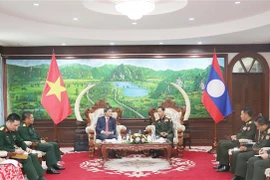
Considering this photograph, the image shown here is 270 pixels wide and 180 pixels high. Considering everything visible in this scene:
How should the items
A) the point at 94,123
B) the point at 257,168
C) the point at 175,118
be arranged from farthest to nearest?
the point at 175,118
the point at 94,123
the point at 257,168

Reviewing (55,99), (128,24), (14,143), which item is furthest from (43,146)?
(128,24)

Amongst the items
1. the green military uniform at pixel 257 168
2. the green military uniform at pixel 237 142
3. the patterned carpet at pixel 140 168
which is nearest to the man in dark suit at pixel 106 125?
the patterned carpet at pixel 140 168

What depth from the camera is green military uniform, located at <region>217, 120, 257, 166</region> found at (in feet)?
19.4

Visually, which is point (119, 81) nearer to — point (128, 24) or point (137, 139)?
point (128, 24)

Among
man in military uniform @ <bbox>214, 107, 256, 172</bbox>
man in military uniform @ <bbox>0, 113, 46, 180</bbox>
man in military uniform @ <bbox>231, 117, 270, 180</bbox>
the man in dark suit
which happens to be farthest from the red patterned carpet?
man in military uniform @ <bbox>0, 113, 46, 180</bbox>

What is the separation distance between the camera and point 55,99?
730cm

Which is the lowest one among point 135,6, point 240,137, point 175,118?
point 240,137

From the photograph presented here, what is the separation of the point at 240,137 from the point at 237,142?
11cm

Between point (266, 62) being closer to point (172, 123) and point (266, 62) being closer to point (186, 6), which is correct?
point (172, 123)

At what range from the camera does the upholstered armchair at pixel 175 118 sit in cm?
756

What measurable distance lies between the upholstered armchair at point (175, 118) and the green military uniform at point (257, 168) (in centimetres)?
272

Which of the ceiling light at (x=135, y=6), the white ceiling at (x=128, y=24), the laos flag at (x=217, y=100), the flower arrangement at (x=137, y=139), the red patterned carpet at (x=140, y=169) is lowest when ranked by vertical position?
the red patterned carpet at (x=140, y=169)

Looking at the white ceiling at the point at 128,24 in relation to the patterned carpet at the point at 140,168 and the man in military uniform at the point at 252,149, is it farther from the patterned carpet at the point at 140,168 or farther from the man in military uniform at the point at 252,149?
the patterned carpet at the point at 140,168

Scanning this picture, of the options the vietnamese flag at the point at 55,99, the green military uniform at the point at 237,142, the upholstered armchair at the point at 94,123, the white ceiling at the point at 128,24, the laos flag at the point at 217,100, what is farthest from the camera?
the laos flag at the point at 217,100
